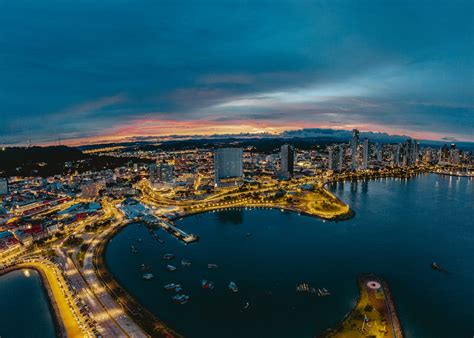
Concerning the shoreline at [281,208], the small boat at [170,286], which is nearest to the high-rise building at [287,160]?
the shoreline at [281,208]

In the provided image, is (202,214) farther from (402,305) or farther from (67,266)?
(402,305)

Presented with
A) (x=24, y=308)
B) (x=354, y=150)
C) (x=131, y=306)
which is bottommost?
(x=24, y=308)

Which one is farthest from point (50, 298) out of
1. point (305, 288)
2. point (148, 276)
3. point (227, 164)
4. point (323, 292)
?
point (227, 164)

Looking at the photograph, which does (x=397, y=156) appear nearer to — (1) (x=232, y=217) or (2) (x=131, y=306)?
(1) (x=232, y=217)

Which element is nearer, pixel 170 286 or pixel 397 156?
pixel 170 286

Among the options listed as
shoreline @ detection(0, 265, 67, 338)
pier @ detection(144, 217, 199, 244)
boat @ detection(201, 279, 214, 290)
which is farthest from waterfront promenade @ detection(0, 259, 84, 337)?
pier @ detection(144, 217, 199, 244)

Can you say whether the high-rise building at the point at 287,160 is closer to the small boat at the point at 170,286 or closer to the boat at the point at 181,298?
the small boat at the point at 170,286
